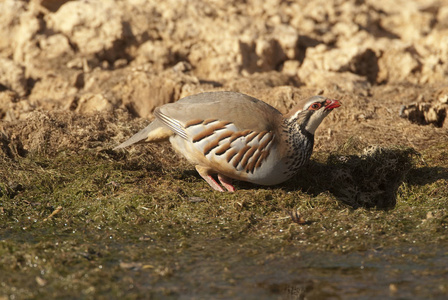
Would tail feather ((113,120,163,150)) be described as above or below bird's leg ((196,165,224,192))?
above

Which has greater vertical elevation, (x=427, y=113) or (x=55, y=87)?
(x=427, y=113)

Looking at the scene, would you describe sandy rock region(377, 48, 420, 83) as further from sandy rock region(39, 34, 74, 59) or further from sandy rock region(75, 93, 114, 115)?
sandy rock region(39, 34, 74, 59)

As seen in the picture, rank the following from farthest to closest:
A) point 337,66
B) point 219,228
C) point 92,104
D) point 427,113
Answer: point 337,66 → point 427,113 → point 92,104 → point 219,228

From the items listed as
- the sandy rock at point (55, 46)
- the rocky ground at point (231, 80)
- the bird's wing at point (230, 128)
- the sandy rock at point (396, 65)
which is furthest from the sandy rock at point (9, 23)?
the sandy rock at point (396, 65)

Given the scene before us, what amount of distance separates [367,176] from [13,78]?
499cm

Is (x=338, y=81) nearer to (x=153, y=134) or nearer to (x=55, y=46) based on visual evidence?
(x=153, y=134)

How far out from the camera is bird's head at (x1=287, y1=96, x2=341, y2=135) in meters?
5.91

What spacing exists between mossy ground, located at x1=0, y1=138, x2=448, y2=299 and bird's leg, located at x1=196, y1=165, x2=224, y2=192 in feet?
0.26

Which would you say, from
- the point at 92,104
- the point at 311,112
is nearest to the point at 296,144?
the point at 311,112

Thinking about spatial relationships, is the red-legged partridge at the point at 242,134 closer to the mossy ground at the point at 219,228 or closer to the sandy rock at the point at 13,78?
the mossy ground at the point at 219,228

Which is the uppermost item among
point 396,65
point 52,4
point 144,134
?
point 52,4

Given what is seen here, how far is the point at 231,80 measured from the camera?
878 centimetres

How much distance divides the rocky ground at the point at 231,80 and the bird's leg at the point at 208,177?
0.15m

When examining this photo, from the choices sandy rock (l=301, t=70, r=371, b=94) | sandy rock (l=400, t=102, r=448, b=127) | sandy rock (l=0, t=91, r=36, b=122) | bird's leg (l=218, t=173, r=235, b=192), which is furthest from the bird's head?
sandy rock (l=0, t=91, r=36, b=122)
